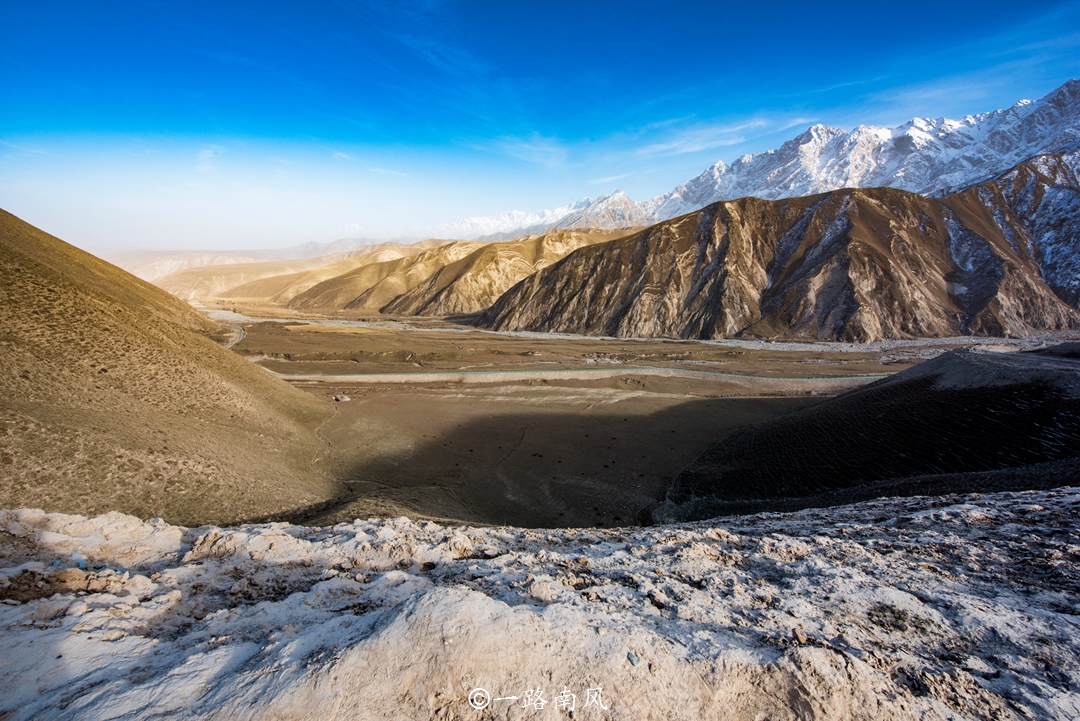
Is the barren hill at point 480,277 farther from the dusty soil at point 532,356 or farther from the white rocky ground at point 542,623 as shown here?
the white rocky ground at point 542,623

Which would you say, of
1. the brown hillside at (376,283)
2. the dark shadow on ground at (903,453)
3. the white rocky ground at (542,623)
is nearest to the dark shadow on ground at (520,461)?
the dark shadow on ground at (903,453)

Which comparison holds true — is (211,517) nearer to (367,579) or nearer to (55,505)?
(55,505)

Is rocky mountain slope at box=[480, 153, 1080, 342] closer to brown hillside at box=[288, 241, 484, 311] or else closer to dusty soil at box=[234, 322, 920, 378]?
dusty soil at box=[234, 322, 920, 378]

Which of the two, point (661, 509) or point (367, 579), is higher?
point (367, 579)

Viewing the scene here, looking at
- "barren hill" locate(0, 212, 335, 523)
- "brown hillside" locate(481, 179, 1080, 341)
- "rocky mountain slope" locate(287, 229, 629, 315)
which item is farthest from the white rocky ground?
"rocky mountain slope" locate(287, 229, 629, 315)

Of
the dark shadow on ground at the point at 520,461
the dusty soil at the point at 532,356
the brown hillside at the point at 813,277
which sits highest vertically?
the brown hillside at the point at 813,277

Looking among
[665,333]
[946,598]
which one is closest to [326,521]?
[946,598]

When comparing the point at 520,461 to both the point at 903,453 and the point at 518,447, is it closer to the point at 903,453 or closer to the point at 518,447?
the point at 518,447

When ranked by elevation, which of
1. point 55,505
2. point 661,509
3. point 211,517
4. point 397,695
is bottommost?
point 661,509
